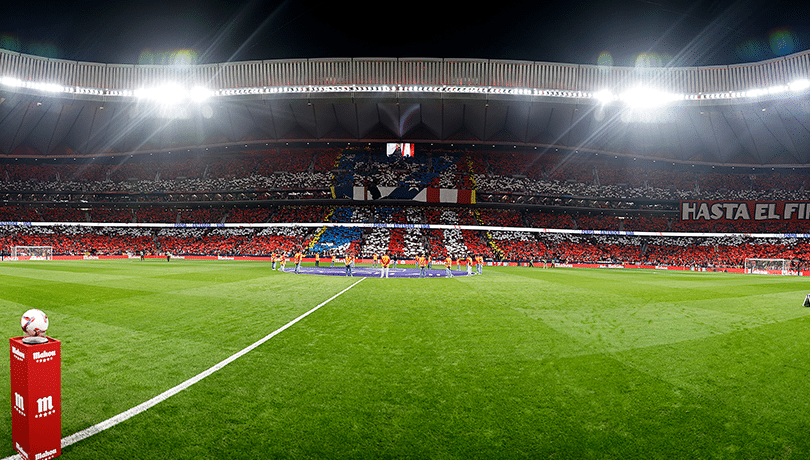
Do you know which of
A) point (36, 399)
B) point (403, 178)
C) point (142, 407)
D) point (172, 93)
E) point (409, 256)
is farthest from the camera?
point (403, 178)

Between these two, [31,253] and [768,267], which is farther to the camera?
[31,253]

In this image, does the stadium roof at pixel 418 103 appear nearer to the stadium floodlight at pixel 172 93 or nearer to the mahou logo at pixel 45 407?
the stadium floodlight at pixel 172 93

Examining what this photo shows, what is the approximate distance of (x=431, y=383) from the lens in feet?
17.8

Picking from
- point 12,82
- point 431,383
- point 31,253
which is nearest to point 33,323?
point 431,383

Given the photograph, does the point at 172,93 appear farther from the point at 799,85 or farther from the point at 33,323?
the point at 799,85

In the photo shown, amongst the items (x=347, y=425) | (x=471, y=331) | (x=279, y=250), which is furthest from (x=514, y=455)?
(x=279, y=250)

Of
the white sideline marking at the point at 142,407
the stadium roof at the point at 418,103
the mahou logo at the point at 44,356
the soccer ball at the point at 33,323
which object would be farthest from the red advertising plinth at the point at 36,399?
the stadium roof at the point at 418,103

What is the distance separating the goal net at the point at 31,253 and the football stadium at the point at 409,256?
49 cm

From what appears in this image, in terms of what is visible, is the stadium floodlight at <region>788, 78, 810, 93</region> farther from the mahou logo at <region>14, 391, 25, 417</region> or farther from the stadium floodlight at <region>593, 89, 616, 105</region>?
the mahou logo at <region>14, 391, 25, 417</region>

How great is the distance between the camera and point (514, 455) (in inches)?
141

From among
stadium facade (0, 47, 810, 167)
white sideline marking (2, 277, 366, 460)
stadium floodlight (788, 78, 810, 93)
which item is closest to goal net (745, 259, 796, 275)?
stadium facade (0, 47, 810, 167)

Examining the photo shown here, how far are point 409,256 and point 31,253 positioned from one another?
38.3m

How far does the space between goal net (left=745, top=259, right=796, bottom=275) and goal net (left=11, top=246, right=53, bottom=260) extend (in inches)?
2746

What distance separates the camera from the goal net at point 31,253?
3719 cm
